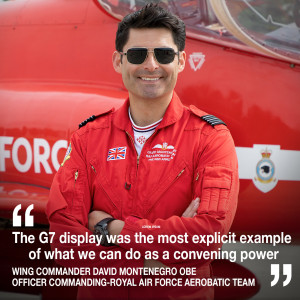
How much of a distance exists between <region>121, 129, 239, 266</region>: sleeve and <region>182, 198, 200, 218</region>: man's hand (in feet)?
0.10

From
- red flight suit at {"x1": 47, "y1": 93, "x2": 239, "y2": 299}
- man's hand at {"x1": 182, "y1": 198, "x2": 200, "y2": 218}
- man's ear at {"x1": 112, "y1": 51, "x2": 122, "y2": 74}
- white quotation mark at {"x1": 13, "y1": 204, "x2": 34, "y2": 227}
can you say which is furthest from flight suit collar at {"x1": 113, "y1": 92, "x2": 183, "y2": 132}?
white quotation mark at {"x1": 13, "y1": 204, "x2": 34, "y2": 227}

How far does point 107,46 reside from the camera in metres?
2.88

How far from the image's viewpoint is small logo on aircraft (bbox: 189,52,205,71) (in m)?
2.62

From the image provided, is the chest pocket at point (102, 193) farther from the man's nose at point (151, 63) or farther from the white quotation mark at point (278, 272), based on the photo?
the white quotation mark at point (278, 272)

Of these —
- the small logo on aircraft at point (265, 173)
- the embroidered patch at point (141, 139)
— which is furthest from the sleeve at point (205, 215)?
the small logo on aircraft at point (265, 173)

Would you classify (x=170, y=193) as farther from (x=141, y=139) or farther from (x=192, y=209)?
(x=141, y=139)

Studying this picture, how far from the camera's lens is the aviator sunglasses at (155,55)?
1847 millimetres

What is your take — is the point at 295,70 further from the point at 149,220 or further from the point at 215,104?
the point at 149,220

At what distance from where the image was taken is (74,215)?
1.87 meters

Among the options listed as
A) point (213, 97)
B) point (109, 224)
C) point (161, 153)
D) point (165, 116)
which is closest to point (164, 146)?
point (161, 153)

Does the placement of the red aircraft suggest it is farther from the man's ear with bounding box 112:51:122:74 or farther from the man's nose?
the man's nose

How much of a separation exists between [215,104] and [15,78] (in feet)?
4.88

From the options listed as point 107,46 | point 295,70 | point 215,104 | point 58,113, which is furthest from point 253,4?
point 58,113

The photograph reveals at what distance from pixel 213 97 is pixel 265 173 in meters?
0.53
